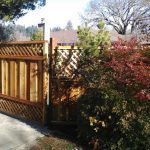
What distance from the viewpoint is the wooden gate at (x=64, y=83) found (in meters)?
9.84

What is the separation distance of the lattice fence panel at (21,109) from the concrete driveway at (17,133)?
0.34m

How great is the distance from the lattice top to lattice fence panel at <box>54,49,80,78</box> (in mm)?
538

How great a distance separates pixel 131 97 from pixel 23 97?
4.42m

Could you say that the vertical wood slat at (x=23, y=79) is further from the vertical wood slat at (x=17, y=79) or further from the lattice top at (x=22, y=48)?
the lattice top at (x=22, y=48)

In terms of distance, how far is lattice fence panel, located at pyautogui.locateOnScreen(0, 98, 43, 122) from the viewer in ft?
34.4


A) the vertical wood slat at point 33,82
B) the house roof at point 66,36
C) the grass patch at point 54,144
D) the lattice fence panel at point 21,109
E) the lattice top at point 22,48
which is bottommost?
the grass patch at point 54,144

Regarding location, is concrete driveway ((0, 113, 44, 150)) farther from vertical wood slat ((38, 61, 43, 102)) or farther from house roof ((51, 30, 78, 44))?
house roof ((51, 30, 78, 44))

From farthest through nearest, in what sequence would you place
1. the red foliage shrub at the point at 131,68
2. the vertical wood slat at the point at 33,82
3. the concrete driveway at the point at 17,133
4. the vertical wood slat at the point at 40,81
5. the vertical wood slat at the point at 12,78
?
1. the vertical wood slat at the point at 12,78
2. the vertical wood slat at the point at 33,82
3. the vertical wood slat at the point at 40,81
4. the concrete driveway at the point at 17,133
5. the red foliage shrub at the point at 131,68

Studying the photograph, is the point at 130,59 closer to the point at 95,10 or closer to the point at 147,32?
the point at 147,32

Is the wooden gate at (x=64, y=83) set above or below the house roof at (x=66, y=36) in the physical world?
below

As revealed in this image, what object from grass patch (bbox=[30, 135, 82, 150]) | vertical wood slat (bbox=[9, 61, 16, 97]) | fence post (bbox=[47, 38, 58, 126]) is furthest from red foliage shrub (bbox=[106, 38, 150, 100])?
vertical wood slat (bbox=[9, 61, 16, 97])

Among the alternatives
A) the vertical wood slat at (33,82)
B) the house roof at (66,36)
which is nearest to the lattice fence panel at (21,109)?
the vertical wood slat at (33,82)

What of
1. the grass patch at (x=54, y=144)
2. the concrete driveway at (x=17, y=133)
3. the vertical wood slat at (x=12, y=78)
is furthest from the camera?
the vertical wood slat at (x=12, y=78)

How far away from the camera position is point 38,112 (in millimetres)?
10461
